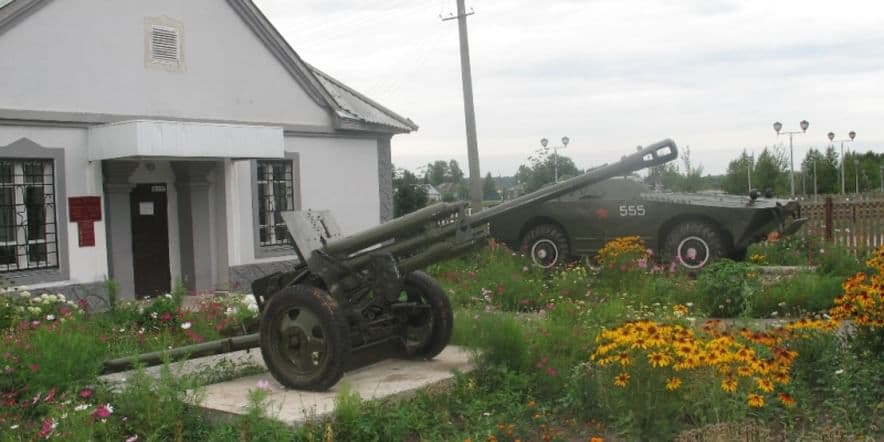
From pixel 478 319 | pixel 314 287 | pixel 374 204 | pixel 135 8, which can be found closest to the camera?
pixel 314 287

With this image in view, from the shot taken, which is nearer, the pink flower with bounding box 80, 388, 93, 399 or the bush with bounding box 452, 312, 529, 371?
the pink flower with bounding box 80, 388, 93, 399

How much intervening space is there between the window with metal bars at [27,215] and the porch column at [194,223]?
2.36m

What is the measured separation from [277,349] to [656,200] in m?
9.22

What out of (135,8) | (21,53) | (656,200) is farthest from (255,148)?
(656,200)

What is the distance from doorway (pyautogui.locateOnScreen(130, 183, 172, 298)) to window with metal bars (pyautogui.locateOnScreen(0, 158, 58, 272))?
5.37 ft

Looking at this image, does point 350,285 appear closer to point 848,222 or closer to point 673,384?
point 673,384

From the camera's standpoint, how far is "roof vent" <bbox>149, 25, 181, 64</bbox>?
492 inches

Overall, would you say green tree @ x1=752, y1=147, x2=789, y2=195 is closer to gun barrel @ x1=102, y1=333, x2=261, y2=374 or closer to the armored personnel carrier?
the armored personnel carrier

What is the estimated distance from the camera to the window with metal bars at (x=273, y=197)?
47.5 feet

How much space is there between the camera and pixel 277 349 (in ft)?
20.0

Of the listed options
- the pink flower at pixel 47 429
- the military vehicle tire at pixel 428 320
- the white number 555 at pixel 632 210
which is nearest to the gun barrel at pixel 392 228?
the military vehicle tire at pixel 428 320

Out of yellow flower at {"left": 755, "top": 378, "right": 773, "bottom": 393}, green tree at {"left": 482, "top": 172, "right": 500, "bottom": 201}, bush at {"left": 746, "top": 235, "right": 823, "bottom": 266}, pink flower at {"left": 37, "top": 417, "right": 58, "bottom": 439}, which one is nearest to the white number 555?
bush at {"left": 746, "top": 235, "right": 823, "bottom": 266}

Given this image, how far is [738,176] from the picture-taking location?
1505 inches

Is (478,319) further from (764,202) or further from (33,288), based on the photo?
(764,202)
